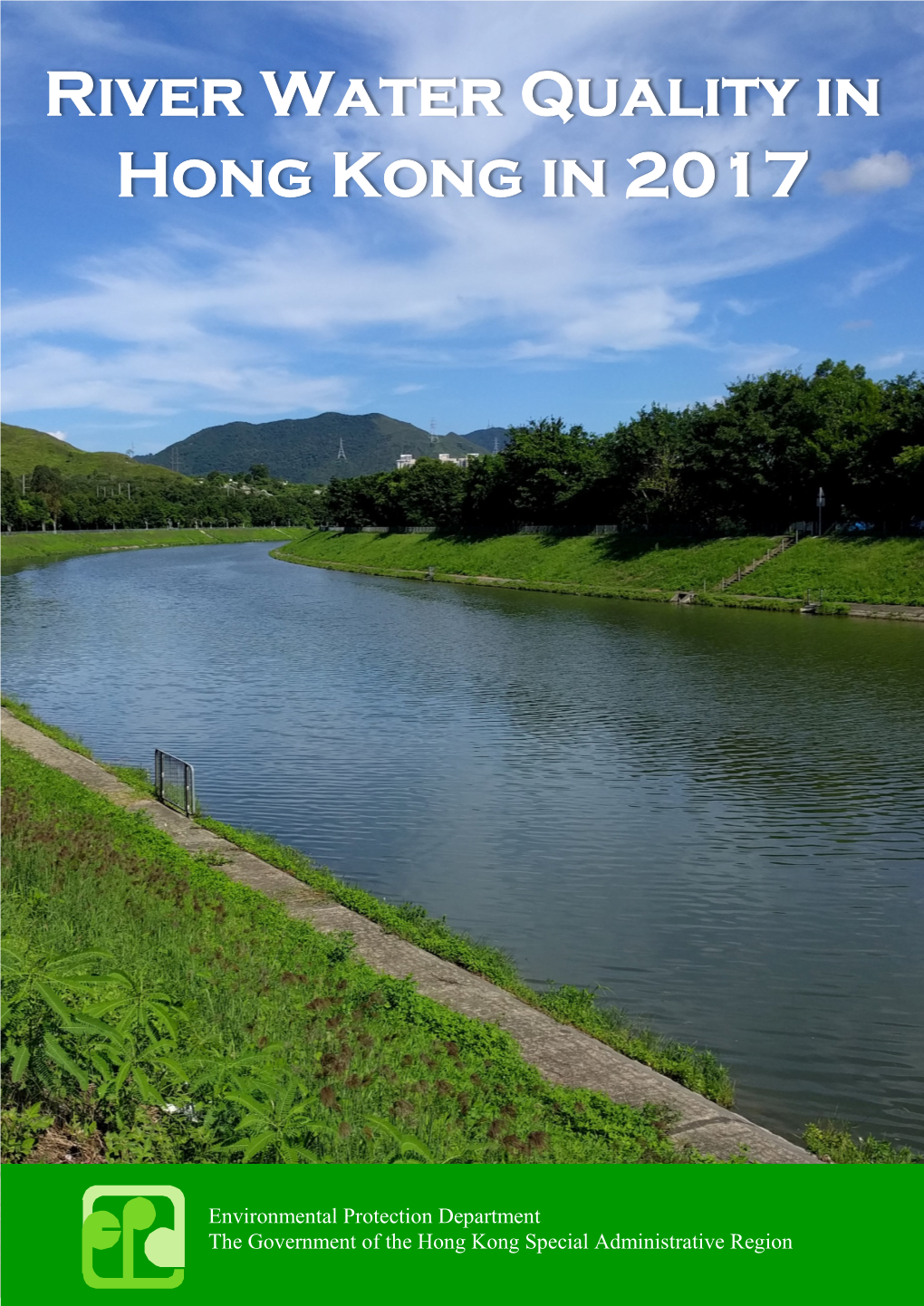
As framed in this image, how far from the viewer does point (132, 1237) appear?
18.4 feet

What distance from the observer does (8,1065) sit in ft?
26.8

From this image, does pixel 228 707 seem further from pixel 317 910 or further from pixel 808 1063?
pixel 808 1063

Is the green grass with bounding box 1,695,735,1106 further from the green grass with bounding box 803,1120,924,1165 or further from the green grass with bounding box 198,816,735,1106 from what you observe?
the green grass with bounding box 803,1120,924,1165

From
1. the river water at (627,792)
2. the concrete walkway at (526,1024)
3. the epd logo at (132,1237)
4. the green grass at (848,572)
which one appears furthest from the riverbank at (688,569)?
the epd logo at (132,1237)

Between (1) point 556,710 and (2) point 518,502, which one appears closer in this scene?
(1) point 556,710

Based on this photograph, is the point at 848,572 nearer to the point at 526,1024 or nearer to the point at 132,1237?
the point at 526,1024

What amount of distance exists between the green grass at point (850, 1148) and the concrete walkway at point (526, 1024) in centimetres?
32

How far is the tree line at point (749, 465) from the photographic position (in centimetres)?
7006

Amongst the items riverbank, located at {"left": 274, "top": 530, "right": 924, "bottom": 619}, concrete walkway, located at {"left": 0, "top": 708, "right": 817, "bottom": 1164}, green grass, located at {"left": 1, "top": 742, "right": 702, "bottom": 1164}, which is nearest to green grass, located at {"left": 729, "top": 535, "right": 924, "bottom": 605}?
riverbank, located at {"left": 274, "top": 530, "right": 924, "bottom": 619}

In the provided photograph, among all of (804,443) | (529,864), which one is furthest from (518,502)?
(529,864)

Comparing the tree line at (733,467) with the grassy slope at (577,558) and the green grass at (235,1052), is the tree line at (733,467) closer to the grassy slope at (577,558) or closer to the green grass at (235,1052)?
the grassy slope at (577,558)

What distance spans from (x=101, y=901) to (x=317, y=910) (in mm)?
2830

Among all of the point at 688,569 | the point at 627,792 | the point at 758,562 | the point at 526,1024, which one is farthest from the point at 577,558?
the point at 526,1024

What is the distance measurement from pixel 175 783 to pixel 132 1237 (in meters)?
15.7
